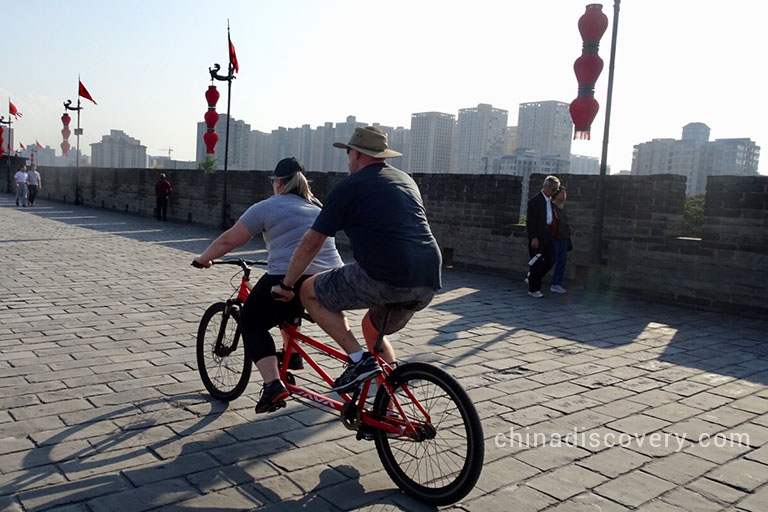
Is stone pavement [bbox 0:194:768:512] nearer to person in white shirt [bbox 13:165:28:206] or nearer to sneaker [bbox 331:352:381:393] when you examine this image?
sneaker [bbox 331:352:381:393]

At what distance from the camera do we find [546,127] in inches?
2852

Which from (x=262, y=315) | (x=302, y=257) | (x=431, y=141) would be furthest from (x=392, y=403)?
(x=431, y=141)

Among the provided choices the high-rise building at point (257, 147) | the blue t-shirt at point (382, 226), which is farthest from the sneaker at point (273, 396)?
the high-rise building at point (257, 147)

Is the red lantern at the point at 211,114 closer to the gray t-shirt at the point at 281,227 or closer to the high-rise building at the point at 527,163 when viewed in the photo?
the gray t-shirt at the point at 281,227

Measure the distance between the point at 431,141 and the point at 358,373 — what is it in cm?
6572

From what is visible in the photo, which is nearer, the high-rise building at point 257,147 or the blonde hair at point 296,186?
the blonde hair at point 296,186

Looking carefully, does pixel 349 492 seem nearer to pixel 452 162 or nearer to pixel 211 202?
pixel 211 202

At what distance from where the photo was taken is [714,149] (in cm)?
5312

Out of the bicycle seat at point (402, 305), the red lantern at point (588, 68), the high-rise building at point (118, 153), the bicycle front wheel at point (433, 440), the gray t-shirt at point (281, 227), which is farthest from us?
the high-rise building at point (118, 153)

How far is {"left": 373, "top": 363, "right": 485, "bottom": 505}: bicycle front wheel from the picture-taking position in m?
3.05

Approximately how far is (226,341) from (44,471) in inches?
58.0

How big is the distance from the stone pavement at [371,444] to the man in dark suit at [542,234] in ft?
4.46

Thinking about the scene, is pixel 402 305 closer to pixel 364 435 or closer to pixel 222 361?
pixel 364 435

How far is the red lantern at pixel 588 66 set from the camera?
394 inches
